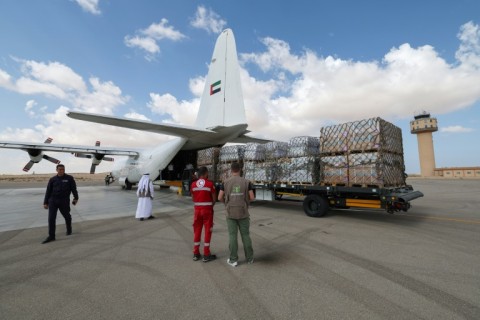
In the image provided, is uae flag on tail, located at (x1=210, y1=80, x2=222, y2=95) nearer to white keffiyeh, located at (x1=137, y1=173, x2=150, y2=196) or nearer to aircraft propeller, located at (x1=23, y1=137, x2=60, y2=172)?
white keffiyeh, located at (x1=137, y1=173, x2=150, y2=196)

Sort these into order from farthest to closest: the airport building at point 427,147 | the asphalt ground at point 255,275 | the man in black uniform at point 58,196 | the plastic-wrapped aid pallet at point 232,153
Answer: the airport building at point 427,147 → the plastic-wrapped aid pallet at point 232,153 → the man in black uniform at point 58,196 → the asphalt ground at point 255,275

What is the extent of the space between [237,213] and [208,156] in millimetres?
9501

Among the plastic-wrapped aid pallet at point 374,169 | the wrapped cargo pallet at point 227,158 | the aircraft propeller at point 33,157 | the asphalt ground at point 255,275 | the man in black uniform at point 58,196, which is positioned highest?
the aircraft propeller at point 33,157

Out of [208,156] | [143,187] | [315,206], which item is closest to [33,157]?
[208,156]

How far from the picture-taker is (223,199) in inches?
185

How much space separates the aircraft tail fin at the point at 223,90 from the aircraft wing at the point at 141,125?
1.09m

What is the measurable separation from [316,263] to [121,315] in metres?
3.24

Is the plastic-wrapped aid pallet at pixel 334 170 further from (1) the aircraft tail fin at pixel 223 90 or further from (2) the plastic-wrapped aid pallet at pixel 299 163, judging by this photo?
(1) the aircraft tail fin at pixel 223 90

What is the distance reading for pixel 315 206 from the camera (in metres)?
8.90

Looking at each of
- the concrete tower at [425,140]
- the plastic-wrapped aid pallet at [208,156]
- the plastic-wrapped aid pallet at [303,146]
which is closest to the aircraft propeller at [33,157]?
the plastic-wrapped aid pallet at [208,156]

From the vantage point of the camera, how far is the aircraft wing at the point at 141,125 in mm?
8977

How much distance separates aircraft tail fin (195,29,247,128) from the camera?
1160cm

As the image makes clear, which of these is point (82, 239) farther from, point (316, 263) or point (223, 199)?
point (316, 263)

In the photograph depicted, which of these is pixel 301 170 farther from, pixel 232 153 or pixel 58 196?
pixel 58 196
